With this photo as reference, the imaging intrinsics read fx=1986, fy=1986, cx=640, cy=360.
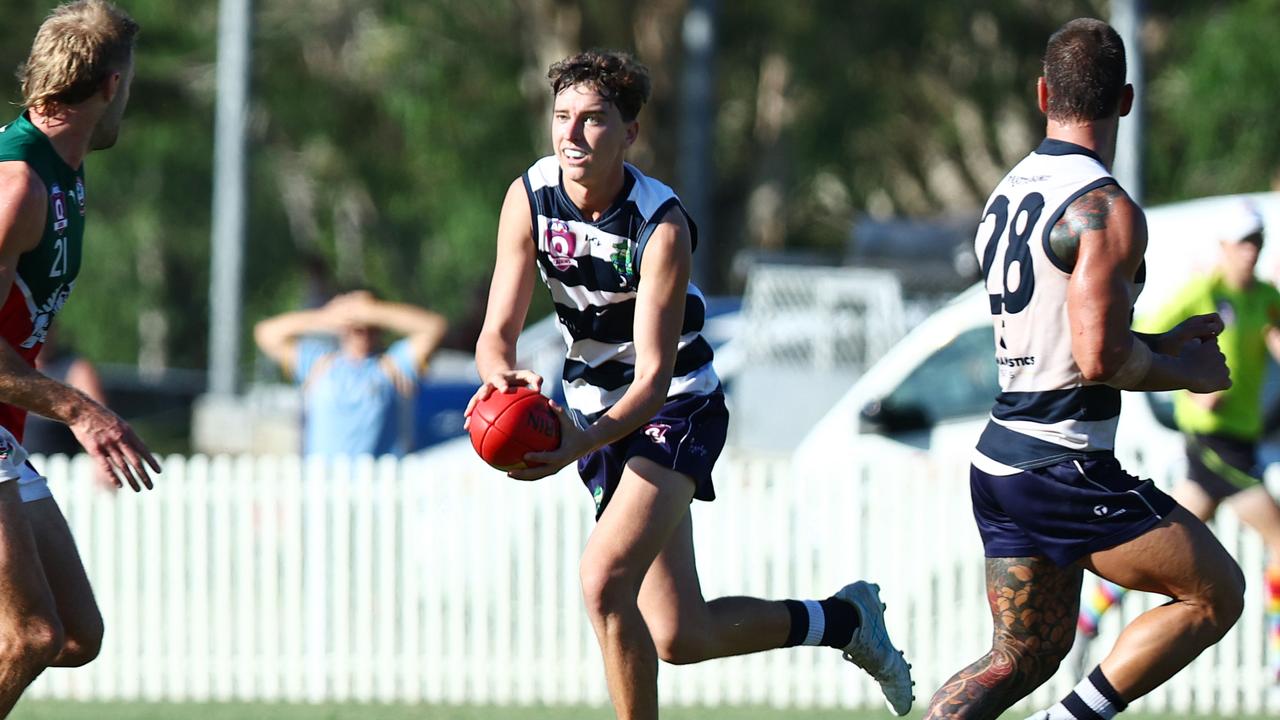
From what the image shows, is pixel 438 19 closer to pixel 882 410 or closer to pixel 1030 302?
pixel 882 410

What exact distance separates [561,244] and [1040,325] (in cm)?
145

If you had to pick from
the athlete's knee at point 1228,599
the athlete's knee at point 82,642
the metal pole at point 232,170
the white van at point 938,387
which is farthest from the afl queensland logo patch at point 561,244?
the metal pole at point 232,170

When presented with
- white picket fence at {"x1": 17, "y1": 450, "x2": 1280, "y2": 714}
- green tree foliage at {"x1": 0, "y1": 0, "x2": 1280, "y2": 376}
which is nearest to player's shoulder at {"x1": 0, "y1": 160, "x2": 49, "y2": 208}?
white picket fence at {"x1": 17, "y1": 450, "x2": 1280, "y2": 714}

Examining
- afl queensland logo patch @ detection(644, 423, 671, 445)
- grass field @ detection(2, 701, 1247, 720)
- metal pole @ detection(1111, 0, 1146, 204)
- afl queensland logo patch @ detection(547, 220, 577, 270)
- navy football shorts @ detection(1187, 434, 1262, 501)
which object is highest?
metal pole @ detection(1111, 0, 1146, 204)

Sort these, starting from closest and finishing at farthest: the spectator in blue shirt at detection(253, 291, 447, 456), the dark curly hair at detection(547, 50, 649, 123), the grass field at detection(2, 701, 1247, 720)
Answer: the dark curly hair at detection(547, 50, 649, 123) < the grass field at detection(2, 701, 1247, 720) < the spectator in blue shirt at detection(253, 291, 447, 456)

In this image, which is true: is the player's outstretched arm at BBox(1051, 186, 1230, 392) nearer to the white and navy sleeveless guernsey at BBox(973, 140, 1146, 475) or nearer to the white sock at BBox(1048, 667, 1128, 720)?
the white and navy sleeveless guernsey at BBox(973, 140, 1146, 475)

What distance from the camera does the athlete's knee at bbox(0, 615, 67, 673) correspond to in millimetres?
5457

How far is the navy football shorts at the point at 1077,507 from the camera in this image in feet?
18.0

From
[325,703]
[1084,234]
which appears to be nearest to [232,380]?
[325,703]

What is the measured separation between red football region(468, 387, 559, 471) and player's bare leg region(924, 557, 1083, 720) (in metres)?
1.34

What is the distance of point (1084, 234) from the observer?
209 inches

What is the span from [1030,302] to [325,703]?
5.73 m

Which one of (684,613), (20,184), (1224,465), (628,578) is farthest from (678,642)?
(1224,465)

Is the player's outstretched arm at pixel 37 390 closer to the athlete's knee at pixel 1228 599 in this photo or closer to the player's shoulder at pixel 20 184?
the player's shoulder at pixel 20 184
